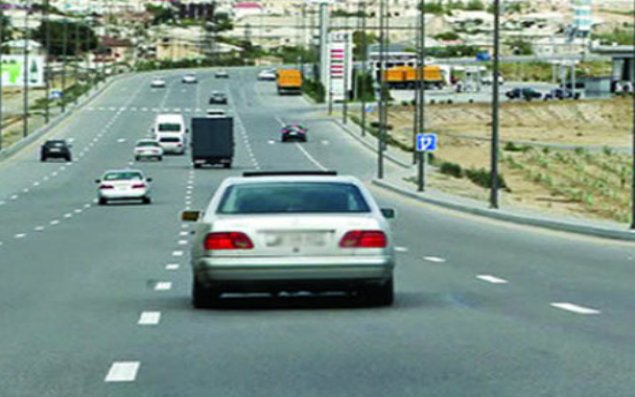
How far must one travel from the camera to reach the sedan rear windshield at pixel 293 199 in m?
17.7

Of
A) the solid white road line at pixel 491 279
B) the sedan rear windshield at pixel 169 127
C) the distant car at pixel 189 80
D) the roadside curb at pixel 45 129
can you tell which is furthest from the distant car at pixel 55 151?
the distant car at pixel 189 80

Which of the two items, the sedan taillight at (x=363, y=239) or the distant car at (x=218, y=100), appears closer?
the sedan taillight at (x=363, y=239)

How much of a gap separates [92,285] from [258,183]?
232 inches

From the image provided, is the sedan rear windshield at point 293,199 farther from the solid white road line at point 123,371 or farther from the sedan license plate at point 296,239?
the solid white road line at point 123,371

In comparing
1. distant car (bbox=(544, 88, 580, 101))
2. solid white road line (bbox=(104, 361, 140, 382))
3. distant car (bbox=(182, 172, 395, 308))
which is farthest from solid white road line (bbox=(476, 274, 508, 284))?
distant car (bbox=(544, 88, 580, 101))

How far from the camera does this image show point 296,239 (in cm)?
1723

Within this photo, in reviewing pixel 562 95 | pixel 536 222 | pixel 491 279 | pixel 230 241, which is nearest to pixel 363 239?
pixel 230 241

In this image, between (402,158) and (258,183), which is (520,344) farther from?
(402,158)

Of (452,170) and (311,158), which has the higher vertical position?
(452,170)

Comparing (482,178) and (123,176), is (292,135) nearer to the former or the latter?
(482,178)

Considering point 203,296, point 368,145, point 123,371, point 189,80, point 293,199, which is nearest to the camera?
point 123,371

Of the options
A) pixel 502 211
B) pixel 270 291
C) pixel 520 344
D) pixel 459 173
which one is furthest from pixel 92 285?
pixel 459 173

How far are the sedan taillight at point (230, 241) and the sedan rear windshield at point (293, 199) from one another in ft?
1.46

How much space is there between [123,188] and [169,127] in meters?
44.5
